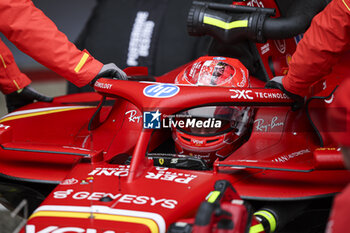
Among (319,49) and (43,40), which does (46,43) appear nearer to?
(43,40)

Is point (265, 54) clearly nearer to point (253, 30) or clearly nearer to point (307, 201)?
point (253, 30)

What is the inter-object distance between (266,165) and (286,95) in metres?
0.43

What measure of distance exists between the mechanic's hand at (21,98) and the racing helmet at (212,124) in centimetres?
126

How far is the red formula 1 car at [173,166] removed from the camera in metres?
1.63

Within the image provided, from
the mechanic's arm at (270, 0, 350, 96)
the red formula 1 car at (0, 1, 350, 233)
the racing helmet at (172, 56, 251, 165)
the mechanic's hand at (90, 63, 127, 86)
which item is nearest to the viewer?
the red formula 1 car at (0, 1, 350, 233)

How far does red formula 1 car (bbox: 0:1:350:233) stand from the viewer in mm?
1634

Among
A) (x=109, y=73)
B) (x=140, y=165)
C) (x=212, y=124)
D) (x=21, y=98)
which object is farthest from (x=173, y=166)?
(x=21, y=98)

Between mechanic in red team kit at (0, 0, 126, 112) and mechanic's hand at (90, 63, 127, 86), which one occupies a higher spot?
mechanic in red team kit at (0, 0, 126, 112)

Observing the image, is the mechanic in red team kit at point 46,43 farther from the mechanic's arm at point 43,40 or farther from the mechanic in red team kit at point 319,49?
the mechanic in red team kit at point 319,49

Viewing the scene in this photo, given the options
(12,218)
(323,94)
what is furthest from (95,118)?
(323,94)

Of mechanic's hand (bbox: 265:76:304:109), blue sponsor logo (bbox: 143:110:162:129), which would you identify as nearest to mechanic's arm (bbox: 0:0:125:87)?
blue sponsor logo (bbox: 143:110:162:129)

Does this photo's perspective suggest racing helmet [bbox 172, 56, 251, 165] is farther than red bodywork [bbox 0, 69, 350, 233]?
Yes

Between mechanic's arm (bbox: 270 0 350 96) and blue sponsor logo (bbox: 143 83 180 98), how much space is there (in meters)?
0.51

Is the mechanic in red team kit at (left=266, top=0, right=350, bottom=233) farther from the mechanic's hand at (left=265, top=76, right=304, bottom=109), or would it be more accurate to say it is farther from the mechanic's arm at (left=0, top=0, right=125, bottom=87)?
the mechanic's arm at (left=0, top=0, right=125, bottom=87)
